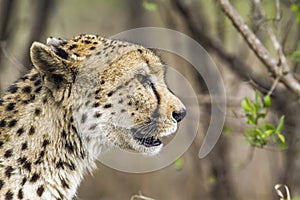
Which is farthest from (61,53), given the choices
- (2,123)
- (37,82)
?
(2,123)

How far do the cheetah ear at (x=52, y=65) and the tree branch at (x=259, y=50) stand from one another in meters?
1.69

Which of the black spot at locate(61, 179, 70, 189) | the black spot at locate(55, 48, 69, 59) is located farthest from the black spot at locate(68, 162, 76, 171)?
the black spot at locate(55, 48, 69, 59)

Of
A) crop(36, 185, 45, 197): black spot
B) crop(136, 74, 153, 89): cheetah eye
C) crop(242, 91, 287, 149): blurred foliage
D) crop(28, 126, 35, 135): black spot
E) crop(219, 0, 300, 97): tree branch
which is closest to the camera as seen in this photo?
crop(36, 185, 45, 197): black spot

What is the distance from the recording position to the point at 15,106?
5.38 metres

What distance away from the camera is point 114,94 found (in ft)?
17.9

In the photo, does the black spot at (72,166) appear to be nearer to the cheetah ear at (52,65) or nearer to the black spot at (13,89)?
the cheetah ear at (52,65)

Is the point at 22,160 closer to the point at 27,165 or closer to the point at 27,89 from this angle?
the point at 27,165

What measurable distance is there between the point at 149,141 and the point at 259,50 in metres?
1.37

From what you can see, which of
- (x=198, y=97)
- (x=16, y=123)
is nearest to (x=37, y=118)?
(x=16, y=123)

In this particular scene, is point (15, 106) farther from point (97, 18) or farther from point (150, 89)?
point (97, 18)

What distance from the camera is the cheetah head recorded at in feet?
17.5

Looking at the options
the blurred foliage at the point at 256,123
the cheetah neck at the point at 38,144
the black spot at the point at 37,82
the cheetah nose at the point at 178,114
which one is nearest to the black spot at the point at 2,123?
the cheetah neck at the point at 38,144

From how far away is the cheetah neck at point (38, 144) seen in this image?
521cm

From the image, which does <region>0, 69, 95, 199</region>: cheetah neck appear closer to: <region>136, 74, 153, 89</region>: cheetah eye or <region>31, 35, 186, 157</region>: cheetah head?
<region>31, 35, 186, 157</region>: cheetah head
